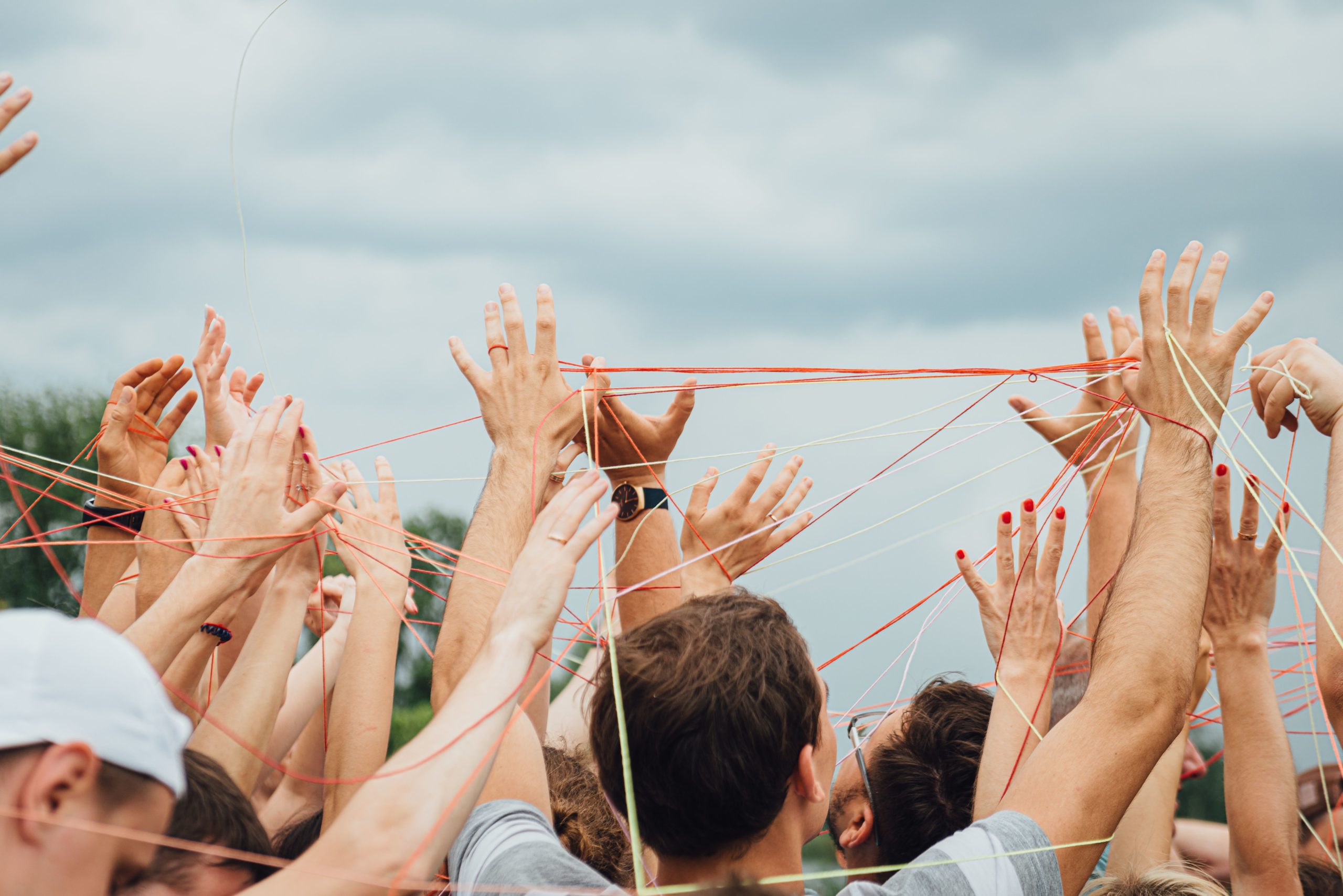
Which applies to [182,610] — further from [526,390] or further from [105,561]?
[105,561]

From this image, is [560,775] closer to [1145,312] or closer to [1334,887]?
[1145,312]

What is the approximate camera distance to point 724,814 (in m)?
1.88

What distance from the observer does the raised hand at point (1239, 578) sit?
2.82 meters

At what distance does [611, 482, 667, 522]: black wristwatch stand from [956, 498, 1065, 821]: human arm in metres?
1.05

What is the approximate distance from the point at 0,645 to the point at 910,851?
6.96 feet

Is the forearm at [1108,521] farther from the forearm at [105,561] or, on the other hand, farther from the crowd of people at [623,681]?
the forearm at [105,561]

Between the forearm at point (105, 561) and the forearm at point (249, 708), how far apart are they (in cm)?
135

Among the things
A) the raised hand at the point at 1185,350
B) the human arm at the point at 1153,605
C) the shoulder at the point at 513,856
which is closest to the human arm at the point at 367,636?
the shoulder at the point at 513,856

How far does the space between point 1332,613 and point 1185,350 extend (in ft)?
2.29

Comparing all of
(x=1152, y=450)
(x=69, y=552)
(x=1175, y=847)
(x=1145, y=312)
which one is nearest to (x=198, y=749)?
(x=1152, y=450)

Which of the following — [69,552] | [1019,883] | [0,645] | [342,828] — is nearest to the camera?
[0,645]

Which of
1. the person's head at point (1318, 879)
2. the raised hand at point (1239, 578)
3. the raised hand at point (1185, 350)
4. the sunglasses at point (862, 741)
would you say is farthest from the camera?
the person's head at point (1318, 879)

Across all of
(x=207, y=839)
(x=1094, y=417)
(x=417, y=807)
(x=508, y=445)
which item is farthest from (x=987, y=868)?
(x=1094, y=417)

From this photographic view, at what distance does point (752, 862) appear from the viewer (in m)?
1.93
